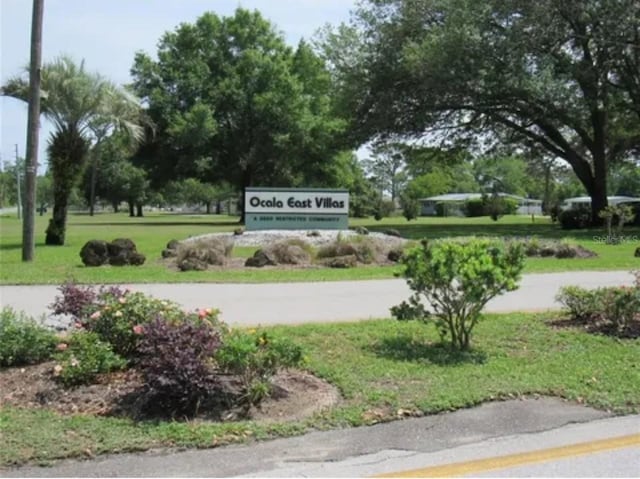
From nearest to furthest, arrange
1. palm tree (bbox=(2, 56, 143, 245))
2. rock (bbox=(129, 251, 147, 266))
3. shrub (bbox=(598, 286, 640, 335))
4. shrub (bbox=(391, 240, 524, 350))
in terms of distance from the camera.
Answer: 1. shrub (bbox=(391, 240, 524, 350))
2. shrub (bbox=(598, 286, 640, 335))
3. rock (bbox=(129, 251, 147, 266))
4. palm tree (bbox=(2, 56, 143, 245))

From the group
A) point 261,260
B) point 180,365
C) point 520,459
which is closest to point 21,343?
point 180,365

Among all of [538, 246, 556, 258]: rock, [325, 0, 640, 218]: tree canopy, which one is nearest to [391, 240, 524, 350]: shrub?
[538, 246, 556, 258]: rock

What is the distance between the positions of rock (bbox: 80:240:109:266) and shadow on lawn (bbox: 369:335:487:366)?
10.3m

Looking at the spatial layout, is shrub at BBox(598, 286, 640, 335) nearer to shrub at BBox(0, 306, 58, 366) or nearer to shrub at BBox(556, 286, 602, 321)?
shrub at BBox(556, 286, 602, 321)

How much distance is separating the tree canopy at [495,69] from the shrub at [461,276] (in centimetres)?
2557

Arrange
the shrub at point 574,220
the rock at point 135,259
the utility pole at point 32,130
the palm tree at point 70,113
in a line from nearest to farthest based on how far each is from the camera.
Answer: the rock at point 135,259 → the utility pole at point 32,130 → the palm tree at point 70,113 → the shrub at point 574,220

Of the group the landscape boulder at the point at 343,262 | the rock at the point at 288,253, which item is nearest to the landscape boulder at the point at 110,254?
the rock at the point at 288,253

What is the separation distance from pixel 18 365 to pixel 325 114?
46.0 m

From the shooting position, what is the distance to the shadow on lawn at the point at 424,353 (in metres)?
6.49

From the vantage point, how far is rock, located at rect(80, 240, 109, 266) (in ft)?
51.6

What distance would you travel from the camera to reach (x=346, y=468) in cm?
412

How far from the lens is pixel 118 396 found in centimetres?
524

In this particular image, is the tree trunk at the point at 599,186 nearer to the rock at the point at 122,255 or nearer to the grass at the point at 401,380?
the rock at the point at 122,255

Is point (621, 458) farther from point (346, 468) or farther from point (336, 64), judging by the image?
point (336, 64)
